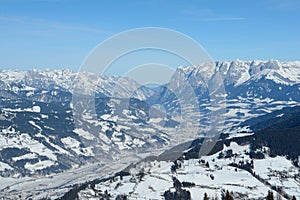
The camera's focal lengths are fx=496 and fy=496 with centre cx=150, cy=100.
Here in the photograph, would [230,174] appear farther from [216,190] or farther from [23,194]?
[23,194]

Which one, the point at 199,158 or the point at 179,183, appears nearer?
the point at 179,183

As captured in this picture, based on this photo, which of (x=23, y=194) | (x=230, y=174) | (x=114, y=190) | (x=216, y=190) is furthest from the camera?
(x=23, y=194)

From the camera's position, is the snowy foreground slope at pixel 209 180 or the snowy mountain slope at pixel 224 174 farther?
the snowy mountain slope at pixel 224 174

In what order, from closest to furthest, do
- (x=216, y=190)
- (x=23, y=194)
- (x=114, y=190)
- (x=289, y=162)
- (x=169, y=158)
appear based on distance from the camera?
(x=216, y=190) → (x=114, y=190) → (x=289, y=162) → (x=169, y=158) → (x=23, y=194)

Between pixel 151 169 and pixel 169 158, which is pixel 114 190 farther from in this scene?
pixel 169 158

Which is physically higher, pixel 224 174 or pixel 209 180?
pixel 224 174

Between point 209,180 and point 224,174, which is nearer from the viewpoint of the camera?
point 209,180

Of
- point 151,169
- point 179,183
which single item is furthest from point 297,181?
point 151,169

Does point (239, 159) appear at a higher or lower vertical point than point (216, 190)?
higher

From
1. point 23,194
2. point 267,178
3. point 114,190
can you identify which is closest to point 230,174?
point 267,178

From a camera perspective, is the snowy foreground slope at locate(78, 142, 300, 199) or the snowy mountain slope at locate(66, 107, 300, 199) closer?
the snowy foreground slope at locate(78, 142, 300, 199)
